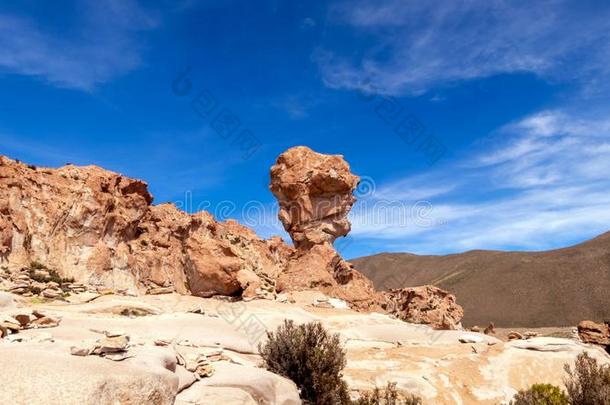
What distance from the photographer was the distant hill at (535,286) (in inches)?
2928

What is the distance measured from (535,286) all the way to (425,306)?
193 feet

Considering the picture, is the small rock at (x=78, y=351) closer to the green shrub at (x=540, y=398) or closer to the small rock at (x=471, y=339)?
the green shrub at (x=540, y=398)

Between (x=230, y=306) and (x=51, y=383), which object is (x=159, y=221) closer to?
(x=230, y=306)

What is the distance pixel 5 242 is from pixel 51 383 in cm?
2176

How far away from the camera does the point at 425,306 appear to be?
3500 cm

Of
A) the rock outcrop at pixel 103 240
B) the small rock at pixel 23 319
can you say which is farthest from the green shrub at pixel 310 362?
the rock outcrop at pixel 103 240

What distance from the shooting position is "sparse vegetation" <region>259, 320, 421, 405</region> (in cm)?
1023

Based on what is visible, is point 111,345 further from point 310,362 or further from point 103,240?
point 103,240

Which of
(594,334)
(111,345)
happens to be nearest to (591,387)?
(111,345)

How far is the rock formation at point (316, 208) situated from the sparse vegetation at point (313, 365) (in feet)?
59.2

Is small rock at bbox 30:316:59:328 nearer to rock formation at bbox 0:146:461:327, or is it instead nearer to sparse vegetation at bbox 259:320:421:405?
sparse vegetation at bbox 259:320:421:405

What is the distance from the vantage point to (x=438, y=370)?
1538 cm

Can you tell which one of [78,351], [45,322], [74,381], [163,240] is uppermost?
[163,240]

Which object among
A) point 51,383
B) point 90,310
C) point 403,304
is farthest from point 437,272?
point 51,383
